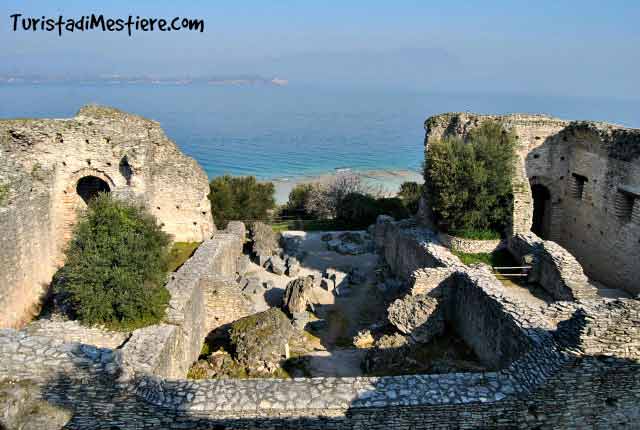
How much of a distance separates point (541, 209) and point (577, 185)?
6.02 feet

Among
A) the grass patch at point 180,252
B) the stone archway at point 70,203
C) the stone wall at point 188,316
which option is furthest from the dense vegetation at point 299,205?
the stone archway at point 70,203

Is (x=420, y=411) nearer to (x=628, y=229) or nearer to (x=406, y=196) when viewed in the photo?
(x=628, y=229)

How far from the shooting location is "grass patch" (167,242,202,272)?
13.1 metres

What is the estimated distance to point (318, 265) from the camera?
647 inches

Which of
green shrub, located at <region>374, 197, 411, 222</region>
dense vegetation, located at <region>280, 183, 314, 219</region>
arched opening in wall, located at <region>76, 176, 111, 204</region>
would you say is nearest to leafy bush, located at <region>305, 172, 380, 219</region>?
dense vegetation, located at <region>280, 183, 314, 219</region>

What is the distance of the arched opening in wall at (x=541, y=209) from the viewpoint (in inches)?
627

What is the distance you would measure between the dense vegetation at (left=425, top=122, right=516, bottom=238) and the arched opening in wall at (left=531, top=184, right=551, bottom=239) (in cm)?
329

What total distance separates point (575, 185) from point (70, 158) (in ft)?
49.8

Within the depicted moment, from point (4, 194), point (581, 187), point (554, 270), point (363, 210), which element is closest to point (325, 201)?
point (363, 210)

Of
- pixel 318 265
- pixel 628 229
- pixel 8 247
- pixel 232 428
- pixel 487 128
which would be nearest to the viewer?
pixel 232 428

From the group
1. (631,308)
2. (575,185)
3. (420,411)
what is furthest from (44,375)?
(575,185)

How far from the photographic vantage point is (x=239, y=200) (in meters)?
21.1

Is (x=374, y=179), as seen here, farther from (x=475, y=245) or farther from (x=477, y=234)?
(x=475, y=245)

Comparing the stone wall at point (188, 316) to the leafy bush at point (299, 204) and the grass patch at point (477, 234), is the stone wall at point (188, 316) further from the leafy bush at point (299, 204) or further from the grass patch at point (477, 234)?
the leafy bush at point (299, 204)
